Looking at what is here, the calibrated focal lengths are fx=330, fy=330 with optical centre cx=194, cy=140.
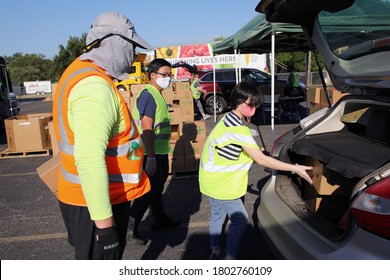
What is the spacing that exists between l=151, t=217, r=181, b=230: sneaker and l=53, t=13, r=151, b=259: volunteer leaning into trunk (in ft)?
5.72

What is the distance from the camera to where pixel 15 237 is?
362 centimetres

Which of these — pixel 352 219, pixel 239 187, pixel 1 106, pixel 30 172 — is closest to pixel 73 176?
pixel 239 187

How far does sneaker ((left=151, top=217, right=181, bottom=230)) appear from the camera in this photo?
3.60 m

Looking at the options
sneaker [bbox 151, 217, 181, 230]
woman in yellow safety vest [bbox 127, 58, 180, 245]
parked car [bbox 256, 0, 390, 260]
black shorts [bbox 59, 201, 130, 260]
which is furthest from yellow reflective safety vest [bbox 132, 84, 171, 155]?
black shorts [bbox 59, 201, 130, 260]

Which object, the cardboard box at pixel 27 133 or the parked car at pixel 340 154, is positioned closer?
the parked car at pixel 340 154

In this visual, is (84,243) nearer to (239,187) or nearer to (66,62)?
(239,187)

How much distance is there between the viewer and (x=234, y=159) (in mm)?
2443

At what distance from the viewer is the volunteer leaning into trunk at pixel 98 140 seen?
1.49m

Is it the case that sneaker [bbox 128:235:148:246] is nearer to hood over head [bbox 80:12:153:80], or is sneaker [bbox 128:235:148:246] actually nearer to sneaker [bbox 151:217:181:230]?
sneaker [bbox 151:217:181:230]

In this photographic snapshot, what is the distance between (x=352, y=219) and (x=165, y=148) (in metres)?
2.09

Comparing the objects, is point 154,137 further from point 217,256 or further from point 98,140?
→ point 98,140

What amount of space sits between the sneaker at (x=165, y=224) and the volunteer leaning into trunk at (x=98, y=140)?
1.74m

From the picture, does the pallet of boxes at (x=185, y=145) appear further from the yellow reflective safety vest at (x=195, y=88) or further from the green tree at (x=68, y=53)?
the green tree at (x=68, y=53)

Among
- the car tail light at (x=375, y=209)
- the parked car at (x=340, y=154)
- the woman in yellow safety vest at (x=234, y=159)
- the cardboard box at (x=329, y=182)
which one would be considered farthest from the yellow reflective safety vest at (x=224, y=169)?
the car tail light at (x=375, y=209)
